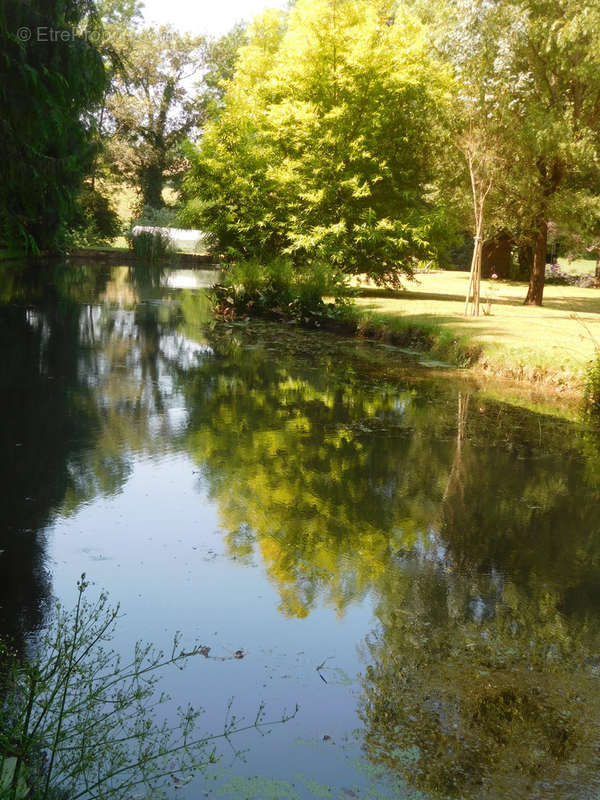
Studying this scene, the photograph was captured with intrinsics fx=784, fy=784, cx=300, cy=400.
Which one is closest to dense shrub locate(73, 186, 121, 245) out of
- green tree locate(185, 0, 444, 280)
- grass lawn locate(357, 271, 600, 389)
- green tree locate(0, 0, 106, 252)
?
green tree locate(185, 0, 444, 280)

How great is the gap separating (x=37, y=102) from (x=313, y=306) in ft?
32.6

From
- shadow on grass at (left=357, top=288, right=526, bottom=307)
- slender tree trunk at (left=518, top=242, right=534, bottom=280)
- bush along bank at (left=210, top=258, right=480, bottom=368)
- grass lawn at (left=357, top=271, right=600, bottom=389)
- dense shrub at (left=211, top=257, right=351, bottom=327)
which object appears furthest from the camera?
slender tree trunk at (left=518, top=242, right=534, bottom=280)

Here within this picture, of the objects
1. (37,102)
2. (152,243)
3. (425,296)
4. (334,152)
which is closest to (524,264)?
(425,296)

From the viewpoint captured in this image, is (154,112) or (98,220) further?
(154,112)

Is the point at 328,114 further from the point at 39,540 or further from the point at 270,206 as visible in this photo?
the point at 39,540

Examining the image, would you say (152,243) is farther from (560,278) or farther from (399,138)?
(399,138)

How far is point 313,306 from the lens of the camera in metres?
19.6

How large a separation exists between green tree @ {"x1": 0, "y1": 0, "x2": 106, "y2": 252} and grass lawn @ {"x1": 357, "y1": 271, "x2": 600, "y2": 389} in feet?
24.8

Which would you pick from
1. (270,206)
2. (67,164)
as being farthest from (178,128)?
(67,164)

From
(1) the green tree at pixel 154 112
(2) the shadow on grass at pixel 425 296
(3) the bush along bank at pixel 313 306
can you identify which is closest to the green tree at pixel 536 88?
(2) the shadow on grass at pixel 425 296

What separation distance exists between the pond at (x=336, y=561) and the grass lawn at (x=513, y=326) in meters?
1.58

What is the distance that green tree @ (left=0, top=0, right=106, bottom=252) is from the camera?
10531 millimetres

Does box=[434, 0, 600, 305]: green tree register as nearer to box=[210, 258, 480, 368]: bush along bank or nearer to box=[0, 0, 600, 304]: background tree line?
box=[0, 0, 600, 304]: background tree line

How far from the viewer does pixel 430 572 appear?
18.4ft
